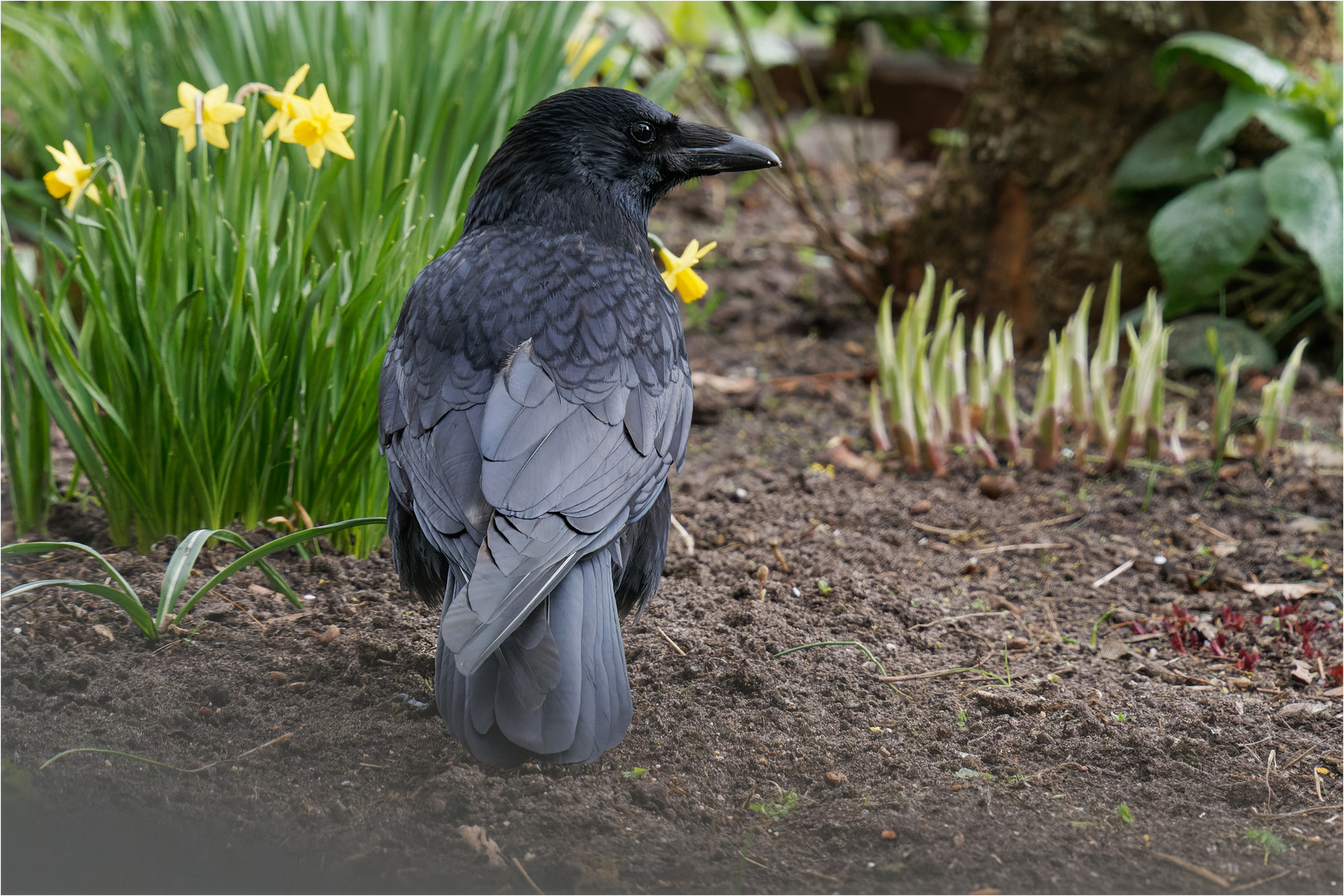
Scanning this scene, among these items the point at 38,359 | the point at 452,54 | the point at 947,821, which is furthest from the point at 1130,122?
the point at 38,359

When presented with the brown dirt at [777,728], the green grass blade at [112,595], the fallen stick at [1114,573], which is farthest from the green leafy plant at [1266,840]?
the green grass blade at [112,595]

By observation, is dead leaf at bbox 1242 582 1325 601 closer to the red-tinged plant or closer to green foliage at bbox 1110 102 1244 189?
the red-tinged plant

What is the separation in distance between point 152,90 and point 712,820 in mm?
2730

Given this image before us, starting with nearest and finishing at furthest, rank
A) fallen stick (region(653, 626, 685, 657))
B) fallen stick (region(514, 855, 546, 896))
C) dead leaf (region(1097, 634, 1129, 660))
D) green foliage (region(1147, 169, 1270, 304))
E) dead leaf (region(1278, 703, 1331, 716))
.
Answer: fallen stick (region(514, 855, 546, 896)) < dead leaf (region(1278, 703, 1331, 716)) < fallen stick (region(653, 626, 685, 657)) < dead leaf (region(1097, 634, 1129, 660)) < green foliage (region(1147, 169, 1270, 304))

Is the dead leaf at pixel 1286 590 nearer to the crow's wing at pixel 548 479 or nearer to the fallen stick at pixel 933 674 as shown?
the fallen stick at pixel 933 674

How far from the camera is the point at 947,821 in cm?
155

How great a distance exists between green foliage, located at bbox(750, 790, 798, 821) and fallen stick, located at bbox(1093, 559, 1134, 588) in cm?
115

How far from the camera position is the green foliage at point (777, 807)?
1573 millimetres

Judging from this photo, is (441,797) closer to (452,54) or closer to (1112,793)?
(1112,793)

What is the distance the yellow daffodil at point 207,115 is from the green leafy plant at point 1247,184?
266 cm

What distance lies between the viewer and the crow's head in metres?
2.01

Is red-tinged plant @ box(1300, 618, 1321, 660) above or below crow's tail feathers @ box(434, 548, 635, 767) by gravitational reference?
below

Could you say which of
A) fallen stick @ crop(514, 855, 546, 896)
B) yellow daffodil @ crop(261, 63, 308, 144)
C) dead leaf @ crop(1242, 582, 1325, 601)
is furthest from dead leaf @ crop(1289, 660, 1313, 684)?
yellow daffodil @ crop(261, 63, 308, 144)

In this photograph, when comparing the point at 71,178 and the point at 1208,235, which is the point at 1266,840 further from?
the point at 71,178
